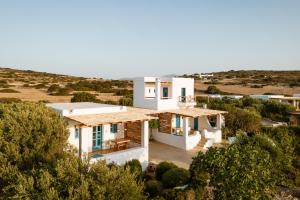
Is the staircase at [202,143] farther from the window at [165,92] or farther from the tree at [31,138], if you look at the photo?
the tree at [31,138]

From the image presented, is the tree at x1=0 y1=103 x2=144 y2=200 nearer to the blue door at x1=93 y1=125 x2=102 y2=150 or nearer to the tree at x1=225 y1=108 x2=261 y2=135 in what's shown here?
the blue door at x1=93 y1=125 x2=102 y2=150

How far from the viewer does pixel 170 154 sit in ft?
62.0

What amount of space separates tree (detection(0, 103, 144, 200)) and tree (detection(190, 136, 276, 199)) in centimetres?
254

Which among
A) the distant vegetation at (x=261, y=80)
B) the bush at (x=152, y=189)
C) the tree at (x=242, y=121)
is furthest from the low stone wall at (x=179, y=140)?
the distant vegetation at (x=261, y=80)

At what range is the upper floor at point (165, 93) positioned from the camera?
2179 cm

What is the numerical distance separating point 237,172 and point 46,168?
19.7 ft

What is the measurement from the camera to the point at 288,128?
21359 millimetres

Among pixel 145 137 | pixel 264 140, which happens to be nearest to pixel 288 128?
pixel 264 140

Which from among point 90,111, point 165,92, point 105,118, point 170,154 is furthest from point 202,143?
point 90,111

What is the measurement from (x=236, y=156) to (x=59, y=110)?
9.49 metres

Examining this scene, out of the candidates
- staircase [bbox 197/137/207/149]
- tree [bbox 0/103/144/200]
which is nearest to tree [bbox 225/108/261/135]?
staircase [bbox 197/137/207/149]

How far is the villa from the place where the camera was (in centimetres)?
1535

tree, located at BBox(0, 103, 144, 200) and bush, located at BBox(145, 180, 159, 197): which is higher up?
tree, located at BBox(0, 103, 144, 200)

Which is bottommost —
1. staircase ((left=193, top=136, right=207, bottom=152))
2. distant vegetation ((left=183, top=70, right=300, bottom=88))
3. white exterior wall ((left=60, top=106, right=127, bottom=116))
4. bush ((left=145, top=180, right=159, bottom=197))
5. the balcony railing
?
bush ((left=145, top=180, right=159, bottom=197))
